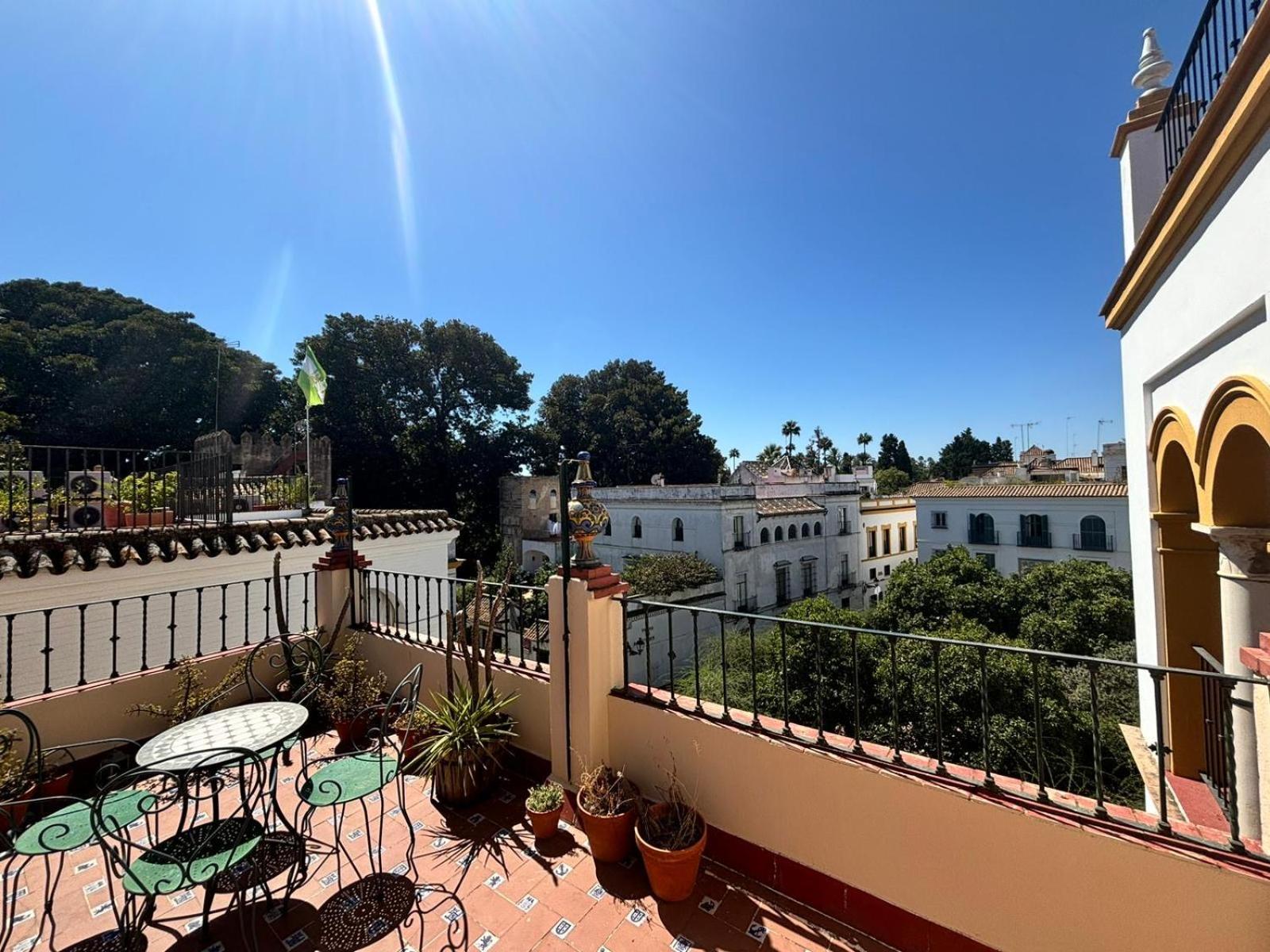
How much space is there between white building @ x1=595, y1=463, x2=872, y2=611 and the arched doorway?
15898 mm

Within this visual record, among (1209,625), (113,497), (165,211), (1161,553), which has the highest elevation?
(165,211)

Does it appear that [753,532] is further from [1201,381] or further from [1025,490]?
[1201,381]

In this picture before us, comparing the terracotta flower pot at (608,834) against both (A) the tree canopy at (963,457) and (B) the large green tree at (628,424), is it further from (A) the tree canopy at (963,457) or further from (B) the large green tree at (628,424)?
(A) the tree canopy at (963,457)

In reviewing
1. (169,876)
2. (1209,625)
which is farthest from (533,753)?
(1209,625)

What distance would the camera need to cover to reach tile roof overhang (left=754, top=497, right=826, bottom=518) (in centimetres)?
2078

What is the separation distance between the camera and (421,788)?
10.5ft

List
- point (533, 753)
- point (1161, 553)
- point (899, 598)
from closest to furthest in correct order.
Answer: point (1161, 553) → point (533, 753) → point (899, 598)

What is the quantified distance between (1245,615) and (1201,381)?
3.79 feet

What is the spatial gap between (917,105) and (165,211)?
10.6 metres

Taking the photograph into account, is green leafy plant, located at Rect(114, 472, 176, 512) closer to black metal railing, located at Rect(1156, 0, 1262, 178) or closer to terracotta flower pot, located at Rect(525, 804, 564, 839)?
terracotta flower pot, located at Rect(525, 804, 564, 839)

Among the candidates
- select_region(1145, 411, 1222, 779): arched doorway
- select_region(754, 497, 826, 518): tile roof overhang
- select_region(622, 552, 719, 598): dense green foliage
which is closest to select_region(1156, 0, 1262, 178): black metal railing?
select_region(1145, 411, 1222, 779): arched doorway

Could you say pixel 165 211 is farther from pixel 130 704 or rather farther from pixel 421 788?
pixel 421 788

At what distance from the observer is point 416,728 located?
3225mm

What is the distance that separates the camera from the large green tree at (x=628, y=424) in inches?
1156
